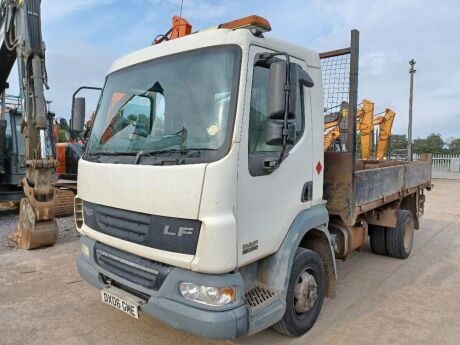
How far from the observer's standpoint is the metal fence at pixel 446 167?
2275 centimetres

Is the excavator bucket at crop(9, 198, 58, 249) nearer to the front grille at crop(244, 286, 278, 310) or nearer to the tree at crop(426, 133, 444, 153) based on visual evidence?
the front grille at crop(244, 286, 278, 310)

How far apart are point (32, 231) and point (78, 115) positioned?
9.92ft

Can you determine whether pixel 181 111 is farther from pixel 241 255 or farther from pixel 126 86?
pixel 241 255

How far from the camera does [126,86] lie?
3.34 m

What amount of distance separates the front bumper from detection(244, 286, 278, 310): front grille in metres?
0.16

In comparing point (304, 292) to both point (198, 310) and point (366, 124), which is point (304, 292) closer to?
point (198, 310)

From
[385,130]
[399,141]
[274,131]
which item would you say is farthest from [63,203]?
[399,141]

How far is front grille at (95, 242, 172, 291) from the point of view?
8.93ft

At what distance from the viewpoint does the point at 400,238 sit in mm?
5570

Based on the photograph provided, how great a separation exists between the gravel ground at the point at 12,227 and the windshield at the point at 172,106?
4.14 metres

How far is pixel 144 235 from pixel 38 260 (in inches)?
145

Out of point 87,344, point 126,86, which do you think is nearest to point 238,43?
point 126,86

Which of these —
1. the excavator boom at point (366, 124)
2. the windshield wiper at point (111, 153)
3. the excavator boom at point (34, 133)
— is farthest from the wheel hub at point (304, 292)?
the excavator boom at point (366, 124)

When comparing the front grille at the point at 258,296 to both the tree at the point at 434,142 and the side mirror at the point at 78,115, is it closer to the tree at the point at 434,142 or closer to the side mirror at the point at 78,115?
the side mirror at the point at 78,115
